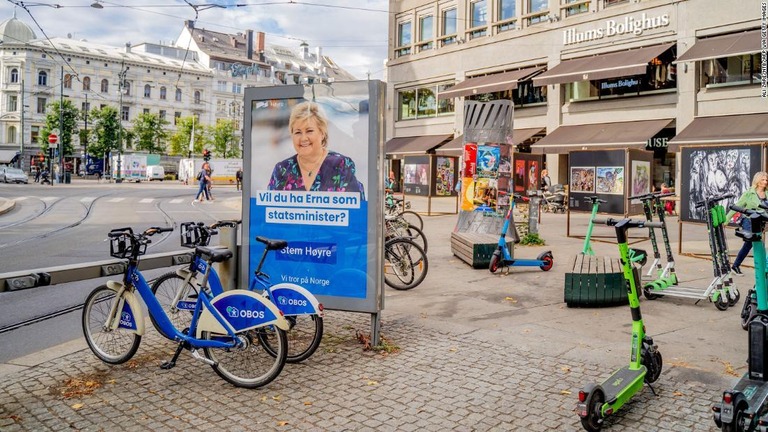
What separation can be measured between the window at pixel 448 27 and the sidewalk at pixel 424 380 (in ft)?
102

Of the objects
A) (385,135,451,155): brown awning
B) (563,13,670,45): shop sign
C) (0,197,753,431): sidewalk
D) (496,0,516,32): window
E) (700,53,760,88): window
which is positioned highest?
(496,0,516,32): window

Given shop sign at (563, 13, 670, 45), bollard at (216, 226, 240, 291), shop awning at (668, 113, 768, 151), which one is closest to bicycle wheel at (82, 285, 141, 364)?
bollard at (216, 226, 240, 291)

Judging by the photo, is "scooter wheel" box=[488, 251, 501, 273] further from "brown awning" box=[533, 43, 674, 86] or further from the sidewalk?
"brown awning" box=[533, 43, 674, 86]

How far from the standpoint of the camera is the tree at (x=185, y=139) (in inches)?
3140

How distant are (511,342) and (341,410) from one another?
7.38 ft

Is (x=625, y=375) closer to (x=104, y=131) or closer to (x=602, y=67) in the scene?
(x=602, y=67)

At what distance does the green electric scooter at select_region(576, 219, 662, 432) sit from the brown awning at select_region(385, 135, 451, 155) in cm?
3142

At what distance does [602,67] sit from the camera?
85.1ft

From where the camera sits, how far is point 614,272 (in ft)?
25.3

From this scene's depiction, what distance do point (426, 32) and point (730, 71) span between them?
1888 centimetres

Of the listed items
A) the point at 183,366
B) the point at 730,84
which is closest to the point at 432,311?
the point at 183,366

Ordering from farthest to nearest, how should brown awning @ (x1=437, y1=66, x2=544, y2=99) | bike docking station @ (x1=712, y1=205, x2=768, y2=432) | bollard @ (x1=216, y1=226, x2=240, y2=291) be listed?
brown awning @ (x1=437, y1=66, x2=544, y2=99)
bollard @ (x1=216, y1=226, x2=240, y2=291)
bike docking station @ (x1=712, y1=205, x2=768, y2=432)

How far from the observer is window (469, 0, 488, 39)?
34031 millimetres

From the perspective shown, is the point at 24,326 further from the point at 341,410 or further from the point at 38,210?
the point at 38,210
